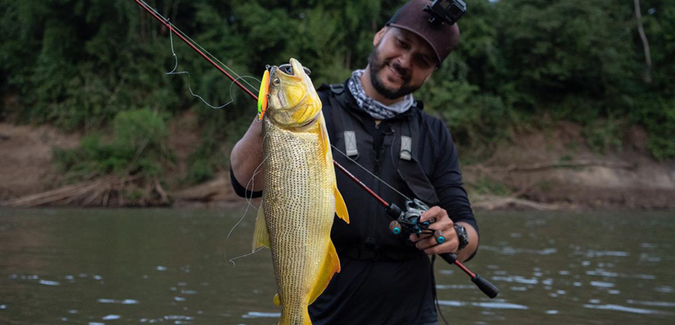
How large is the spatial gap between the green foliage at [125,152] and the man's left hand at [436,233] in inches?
894

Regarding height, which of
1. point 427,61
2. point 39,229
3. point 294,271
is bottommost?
point 39,229

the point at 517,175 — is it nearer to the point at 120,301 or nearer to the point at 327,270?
the point at 120,301

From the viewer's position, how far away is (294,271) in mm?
2730

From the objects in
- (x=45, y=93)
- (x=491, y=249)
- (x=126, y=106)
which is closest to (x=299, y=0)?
(x=126, y=106)

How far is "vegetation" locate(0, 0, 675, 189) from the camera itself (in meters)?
28.5

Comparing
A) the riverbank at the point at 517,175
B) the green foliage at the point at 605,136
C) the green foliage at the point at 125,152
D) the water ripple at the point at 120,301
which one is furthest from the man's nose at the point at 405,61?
the green foliage at the point at 605,136

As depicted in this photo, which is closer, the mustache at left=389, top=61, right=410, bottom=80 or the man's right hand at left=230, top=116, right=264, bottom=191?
the man's right hand at left=230, top=116, right=264, bottom=191

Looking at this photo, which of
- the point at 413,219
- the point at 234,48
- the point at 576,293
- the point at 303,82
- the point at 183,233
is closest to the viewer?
the point at 303,82

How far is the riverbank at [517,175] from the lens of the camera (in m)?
25.0

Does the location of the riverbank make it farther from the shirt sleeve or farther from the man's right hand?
the man's right hand

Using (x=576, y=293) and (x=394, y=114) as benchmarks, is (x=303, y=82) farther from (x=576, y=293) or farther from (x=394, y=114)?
(x=576, y=293)

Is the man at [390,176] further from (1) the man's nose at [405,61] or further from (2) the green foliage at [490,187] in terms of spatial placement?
(2) the green foliage at [490,187]

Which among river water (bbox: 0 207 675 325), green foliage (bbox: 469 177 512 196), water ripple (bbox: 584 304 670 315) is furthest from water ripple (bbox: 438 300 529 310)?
green foliage (bbox: 469 177 512 196)

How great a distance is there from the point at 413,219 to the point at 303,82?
895mm
